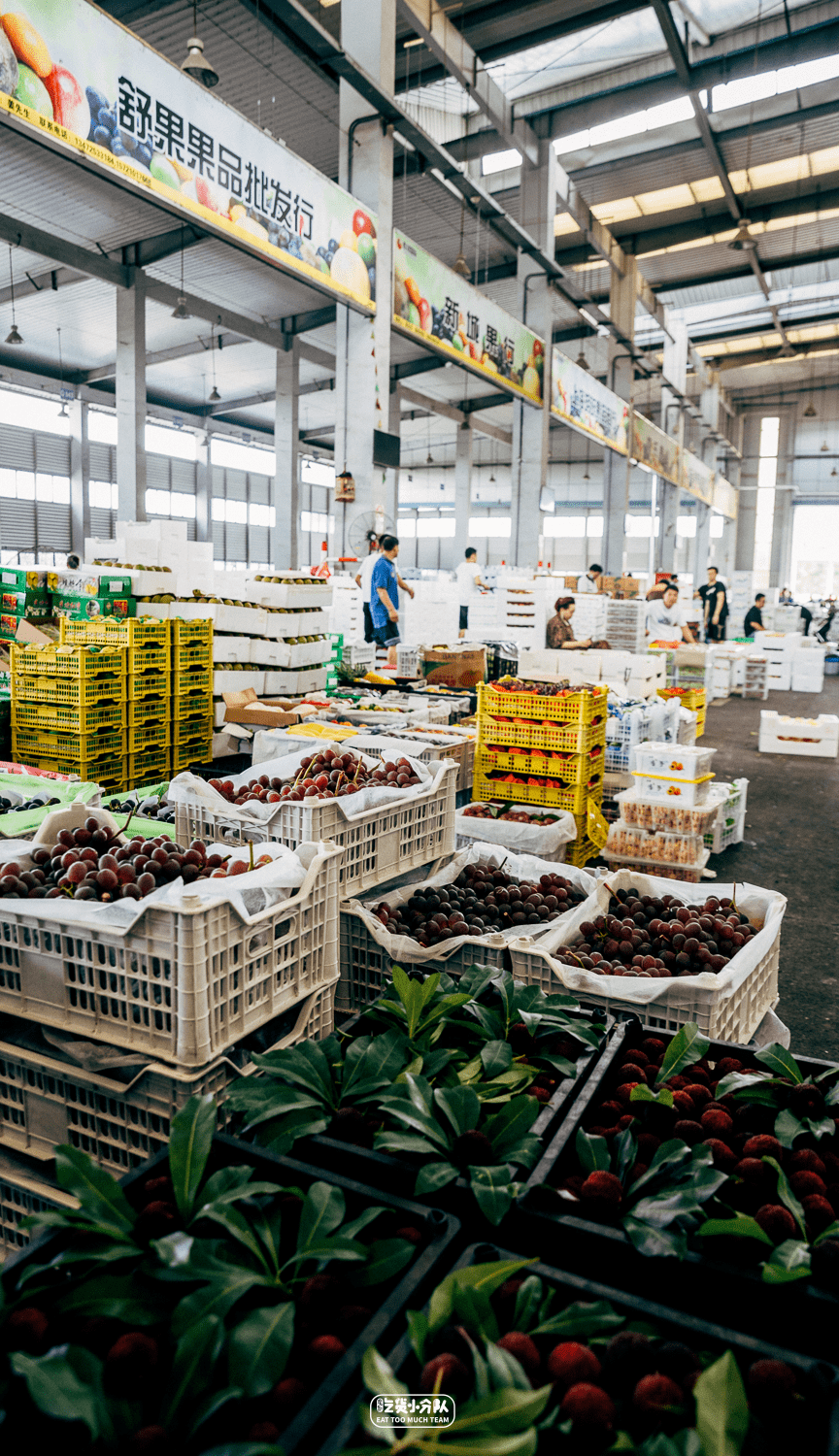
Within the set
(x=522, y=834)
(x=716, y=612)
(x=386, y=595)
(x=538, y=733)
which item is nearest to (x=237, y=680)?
(x=386, y=595)

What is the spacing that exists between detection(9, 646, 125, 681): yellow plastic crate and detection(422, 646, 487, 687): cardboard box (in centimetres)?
330

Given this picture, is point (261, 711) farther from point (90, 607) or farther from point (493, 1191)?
point (493, 1191)

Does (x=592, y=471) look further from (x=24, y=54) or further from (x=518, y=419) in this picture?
(x=24, y=54)

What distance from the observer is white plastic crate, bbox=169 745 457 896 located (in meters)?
2.46

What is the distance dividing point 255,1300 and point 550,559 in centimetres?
2856

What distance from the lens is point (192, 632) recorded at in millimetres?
5797

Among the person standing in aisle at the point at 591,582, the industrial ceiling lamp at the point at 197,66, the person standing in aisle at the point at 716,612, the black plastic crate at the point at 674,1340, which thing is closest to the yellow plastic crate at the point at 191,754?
the industrial ceiling lamp at the point at 197,66

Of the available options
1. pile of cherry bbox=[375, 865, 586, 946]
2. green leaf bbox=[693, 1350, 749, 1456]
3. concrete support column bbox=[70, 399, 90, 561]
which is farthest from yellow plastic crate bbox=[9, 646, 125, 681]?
concrete support column bbox=[70, 399, 90, 561]

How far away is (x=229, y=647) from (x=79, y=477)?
15091 mm

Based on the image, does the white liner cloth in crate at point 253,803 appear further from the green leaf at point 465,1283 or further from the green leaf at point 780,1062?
the green leaf at point 465,1283

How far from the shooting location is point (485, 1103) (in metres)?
1.47

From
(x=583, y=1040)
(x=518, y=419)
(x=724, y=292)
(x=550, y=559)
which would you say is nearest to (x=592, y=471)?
(x=550, y=559)

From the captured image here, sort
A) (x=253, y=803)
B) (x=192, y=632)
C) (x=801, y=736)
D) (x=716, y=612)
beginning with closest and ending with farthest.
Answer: (x=253, y=803) → (x=192, y=632) → (x=801, y=736) → (x=716, y=612)

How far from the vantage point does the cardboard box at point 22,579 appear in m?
6.00
